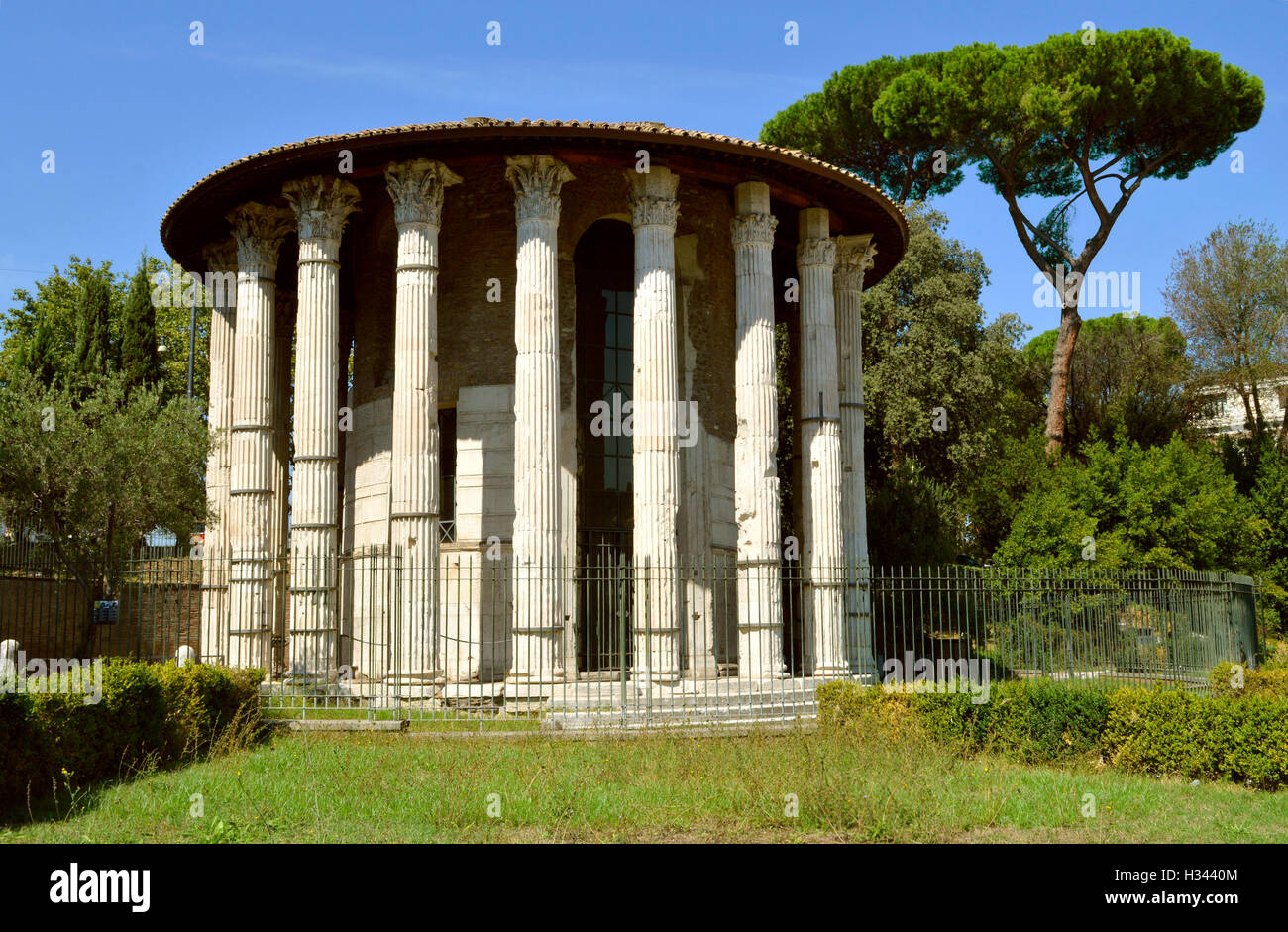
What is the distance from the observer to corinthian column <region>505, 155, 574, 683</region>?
14219 mm

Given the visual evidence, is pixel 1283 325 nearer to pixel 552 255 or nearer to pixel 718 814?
pixel 552 255

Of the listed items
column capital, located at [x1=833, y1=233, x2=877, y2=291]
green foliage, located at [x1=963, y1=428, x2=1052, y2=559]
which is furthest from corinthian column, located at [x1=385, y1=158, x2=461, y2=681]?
green foliage, located at [x1=963, y1=428, x2=1052, y2=559]

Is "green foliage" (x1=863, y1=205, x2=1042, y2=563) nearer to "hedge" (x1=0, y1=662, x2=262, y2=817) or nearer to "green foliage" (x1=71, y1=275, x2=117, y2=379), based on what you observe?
"green foliage" (x1=71, y1=275, x2=117, y2=379)

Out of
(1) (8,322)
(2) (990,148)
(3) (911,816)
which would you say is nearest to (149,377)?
(1) (8,322)

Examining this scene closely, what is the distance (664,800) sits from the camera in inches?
335

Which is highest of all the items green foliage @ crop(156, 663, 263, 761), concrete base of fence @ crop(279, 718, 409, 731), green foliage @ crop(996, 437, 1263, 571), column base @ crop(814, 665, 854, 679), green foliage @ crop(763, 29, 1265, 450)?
green foliage @ crop(763, 29, 1265, 450)

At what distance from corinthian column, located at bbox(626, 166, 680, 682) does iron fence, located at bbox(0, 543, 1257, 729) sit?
0.24 ft

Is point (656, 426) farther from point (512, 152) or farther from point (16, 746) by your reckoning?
point (16, 746)

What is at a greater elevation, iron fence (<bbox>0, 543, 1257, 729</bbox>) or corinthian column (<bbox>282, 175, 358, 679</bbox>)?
corinthian column (<bbox>282, 175, 358, 679</bbox>)

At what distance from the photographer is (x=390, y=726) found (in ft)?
41.3

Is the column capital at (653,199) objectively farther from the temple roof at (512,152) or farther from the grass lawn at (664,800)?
the grass lawn at (664,800)

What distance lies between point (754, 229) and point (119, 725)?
1079 cm

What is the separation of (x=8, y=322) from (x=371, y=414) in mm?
19470

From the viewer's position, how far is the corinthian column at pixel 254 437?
15.6 meters
